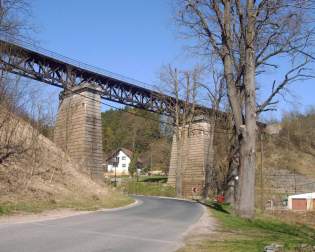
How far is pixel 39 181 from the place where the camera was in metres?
20.9

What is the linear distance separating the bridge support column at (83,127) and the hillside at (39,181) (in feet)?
51.6

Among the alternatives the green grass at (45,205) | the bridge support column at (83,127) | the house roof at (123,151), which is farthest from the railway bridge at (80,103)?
the house roof at (123,151)

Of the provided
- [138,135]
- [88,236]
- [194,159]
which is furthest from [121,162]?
[88,236]

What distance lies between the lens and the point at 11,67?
18.2m

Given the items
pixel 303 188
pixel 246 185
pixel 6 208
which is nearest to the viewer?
pixel 6 208

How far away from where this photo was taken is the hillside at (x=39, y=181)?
1773 centimetres

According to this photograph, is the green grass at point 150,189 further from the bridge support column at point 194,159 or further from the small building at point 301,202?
the small building at point 301,202

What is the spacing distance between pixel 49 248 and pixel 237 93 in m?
12.7

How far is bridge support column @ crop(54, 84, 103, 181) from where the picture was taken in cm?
4347

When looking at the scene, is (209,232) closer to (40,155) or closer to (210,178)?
(40,155)

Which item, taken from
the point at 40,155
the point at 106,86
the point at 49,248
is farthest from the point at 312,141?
the point at 49,248

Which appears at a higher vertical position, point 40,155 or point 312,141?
point 312,141

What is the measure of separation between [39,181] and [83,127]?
23.0m

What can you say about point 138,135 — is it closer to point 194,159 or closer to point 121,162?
point 121,162
